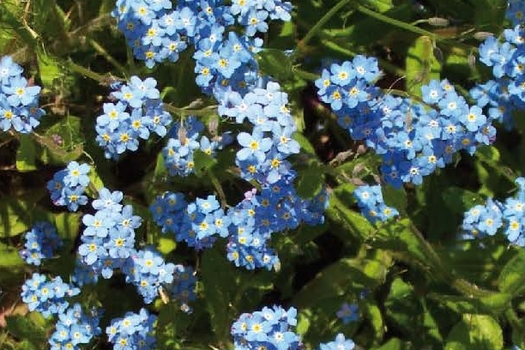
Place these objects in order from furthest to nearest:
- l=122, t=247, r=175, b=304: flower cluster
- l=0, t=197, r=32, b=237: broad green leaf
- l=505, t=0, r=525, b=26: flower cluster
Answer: l=0, t=197, r=32, b=237: broad green leaf < l=505, t=0, r=525, b=26: flower cluster < l=122, t=247, r=175, b=304: flower cluster

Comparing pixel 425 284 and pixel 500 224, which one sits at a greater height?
pixel 500 224

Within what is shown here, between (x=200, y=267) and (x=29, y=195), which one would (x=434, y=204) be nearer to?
(x=200, y=267)

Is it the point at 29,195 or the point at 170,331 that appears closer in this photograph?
the point at 170,331

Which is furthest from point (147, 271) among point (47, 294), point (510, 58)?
point (510, 58)

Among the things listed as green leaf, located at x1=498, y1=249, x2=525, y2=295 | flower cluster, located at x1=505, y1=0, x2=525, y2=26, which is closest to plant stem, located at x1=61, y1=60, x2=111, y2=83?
flower cluster, located at x1=505, y1=0, x2=525, y2=26

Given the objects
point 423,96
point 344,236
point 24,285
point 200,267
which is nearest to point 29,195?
point 24,285

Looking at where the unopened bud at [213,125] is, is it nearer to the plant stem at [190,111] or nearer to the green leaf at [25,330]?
the plant stem at [190,111]

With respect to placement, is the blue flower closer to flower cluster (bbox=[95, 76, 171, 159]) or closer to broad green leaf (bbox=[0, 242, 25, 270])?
flower cluster (bbox=[95, 76, 171, 159])
